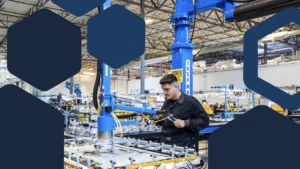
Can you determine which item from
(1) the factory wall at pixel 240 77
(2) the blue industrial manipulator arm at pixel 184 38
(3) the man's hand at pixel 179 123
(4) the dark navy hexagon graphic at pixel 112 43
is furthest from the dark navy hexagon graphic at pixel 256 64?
(1) the factory wall at pixel 240 77

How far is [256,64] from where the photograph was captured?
738 mm

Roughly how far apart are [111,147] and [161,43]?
903 cm

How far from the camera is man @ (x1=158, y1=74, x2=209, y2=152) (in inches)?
58.5

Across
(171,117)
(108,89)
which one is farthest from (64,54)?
(171,117)

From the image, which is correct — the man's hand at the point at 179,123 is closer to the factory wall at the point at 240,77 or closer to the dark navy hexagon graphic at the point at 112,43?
the dark navy hexagon graphic at the point at 112,43

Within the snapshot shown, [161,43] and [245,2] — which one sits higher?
[161,43]

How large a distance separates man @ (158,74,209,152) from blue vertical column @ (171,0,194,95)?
0.25 m

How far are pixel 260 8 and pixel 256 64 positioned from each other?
1.97ft

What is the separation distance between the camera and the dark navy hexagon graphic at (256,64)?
73 centimetres

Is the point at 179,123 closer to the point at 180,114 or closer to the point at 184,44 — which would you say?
the point at 180,114

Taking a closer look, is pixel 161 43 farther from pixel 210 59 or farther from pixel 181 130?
pixel 181 130

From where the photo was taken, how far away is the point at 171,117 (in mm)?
1414

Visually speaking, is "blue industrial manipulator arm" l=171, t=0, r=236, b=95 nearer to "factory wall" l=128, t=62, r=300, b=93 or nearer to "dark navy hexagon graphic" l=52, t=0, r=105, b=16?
"dark navy hexagon graphic" l=52, t=0, r=105, b=16

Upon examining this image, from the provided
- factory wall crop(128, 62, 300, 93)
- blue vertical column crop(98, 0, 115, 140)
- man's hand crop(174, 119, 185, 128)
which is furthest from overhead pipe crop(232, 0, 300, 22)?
factory wall crop(128, 62, 300, 93)
